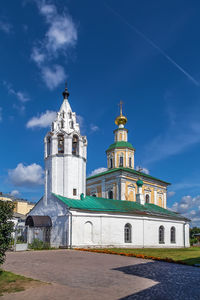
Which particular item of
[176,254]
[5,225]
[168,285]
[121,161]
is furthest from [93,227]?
[121,161]

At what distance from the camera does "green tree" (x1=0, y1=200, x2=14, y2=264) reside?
9.27 m

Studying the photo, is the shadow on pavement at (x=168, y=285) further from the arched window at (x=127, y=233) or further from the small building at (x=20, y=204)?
the small building at (x=20, y=204)

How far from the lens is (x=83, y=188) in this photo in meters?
26.6

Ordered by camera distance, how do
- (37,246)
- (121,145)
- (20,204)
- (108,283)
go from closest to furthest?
(108,283) < (37,246) < (121,145) < (20,204)

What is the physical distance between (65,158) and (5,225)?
53.8 feet

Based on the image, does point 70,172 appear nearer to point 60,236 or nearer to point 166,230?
point 60,236

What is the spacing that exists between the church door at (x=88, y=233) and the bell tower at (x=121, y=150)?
16130 millimetres

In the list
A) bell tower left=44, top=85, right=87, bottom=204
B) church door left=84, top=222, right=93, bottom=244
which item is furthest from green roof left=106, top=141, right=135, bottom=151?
church door left=84, top=222, right=93, bottom=244

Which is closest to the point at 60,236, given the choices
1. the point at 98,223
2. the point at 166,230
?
the point at 98,223

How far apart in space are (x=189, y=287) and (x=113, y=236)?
1701 cm

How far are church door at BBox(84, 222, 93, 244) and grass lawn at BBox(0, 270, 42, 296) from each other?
46.8 ft

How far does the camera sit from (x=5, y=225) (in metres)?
9.38

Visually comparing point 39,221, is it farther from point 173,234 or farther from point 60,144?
point 173,234

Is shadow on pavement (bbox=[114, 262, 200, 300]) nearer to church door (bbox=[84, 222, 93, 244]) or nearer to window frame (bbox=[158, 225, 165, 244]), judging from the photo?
church door (bbox=[84, 222, 93, 244])
